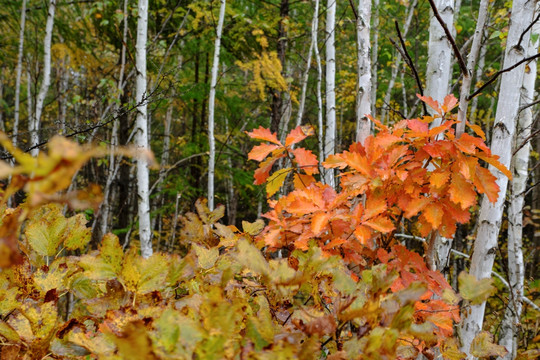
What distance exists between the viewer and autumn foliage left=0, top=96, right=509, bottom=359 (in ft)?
1.57

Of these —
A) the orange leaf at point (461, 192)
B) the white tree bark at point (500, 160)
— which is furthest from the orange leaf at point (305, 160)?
the white tree bark at point (500, 160)

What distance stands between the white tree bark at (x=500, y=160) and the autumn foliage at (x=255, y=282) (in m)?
0.30

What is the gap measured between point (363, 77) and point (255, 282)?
118 cm

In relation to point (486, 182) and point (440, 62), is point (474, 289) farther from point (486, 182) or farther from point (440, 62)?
point (440, 62)

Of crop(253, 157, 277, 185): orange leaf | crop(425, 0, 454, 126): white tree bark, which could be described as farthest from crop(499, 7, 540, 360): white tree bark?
crop(253, 157, 277, 185): orange leaf

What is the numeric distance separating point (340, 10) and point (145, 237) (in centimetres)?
703

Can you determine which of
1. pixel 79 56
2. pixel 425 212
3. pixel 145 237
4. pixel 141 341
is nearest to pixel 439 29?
pixel 425 212

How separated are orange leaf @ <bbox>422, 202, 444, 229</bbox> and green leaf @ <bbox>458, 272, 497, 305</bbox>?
0.34m

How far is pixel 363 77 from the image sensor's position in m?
1.69

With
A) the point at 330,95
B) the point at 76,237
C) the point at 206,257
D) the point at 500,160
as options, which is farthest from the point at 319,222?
the point at 330,95

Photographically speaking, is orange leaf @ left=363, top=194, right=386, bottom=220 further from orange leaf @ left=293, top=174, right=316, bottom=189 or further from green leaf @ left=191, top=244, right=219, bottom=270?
green leaf @ left=191, top=244, right=219, bottom=270

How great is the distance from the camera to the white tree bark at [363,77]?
1.60 metres

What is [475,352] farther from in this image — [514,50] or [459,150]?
[514,50]

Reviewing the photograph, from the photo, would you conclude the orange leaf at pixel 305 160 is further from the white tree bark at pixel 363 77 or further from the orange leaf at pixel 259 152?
the white tree bark at pixel 363 77
